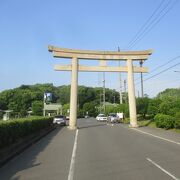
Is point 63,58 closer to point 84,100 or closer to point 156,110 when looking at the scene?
point 156,110

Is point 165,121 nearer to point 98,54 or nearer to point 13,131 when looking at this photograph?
point 98,54

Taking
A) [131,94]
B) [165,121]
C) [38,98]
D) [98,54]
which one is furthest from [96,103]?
[165,121]

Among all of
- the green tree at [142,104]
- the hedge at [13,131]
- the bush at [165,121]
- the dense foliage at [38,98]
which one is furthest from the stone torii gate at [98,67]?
the dense foliage at [38,98]

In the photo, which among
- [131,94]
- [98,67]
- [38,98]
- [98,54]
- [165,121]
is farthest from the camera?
[38,98]

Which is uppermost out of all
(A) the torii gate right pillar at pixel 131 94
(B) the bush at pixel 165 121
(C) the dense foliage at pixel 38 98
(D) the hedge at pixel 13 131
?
(C) the dense foliage at pixel 38 98

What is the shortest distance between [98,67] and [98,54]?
1.56m

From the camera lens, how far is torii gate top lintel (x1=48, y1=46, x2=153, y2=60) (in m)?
44.1

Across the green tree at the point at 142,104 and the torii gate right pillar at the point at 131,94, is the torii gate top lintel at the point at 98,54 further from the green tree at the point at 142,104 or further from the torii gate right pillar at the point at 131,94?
the green tree at the point at 142,104

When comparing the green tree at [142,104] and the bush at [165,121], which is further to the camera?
the green tree at [142,104]

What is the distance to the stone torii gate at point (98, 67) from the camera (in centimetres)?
4453

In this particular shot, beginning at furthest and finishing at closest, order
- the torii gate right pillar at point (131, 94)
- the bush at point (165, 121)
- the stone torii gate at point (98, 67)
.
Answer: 1. the torii gate right pillar at point (131, 94)
2. the stone torii gate at point (98, 67)
3. the bush at point (165, 121)

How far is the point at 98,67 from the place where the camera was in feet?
151

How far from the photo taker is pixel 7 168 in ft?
43.9

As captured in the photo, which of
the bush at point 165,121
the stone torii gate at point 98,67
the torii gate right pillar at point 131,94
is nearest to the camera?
the bush at point 165,121
